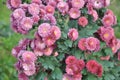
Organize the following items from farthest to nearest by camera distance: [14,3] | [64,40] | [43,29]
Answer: [14,3] → [64,40] → [43,29]

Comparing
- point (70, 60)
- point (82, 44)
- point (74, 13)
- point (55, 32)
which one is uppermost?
point (74, 13)

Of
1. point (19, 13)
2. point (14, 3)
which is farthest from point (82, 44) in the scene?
point (14, 3)

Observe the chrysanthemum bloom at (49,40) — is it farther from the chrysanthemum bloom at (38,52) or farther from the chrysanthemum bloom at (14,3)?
the chrysanthemum bloom at (14,3)

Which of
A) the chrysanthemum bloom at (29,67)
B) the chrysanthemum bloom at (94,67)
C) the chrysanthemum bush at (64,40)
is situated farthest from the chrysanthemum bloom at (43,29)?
the chrysanthemum bloom at (94,67)

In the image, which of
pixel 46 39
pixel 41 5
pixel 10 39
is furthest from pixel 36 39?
pixel 10 39

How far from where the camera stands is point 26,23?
3.36m

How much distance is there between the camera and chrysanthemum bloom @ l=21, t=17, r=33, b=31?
11.0 feet

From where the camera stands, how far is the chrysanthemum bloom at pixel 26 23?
335 centimetres

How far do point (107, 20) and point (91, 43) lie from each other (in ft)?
0.96

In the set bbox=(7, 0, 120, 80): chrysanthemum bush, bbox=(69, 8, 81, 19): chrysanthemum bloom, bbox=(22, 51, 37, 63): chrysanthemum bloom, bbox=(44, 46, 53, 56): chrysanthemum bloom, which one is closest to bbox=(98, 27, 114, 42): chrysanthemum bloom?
bbox=(7, 0, 120, 80): chrysanthemum bush

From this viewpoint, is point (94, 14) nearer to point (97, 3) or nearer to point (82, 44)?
point (97, 3)

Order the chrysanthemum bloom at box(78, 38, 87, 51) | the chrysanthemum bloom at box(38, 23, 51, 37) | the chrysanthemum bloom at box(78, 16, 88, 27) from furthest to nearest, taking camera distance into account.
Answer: the chrysanthemum bloom at box(78, 16, 88, 27) → the chrysanthemum bloom at box(78, 38, 87, 51) → the chrysanthemum bloom at box(38, 23, 51, 37)

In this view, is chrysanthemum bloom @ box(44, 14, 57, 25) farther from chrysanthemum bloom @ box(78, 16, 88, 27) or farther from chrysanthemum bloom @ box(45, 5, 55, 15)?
chrysanthemum bloom @ box(78, 16, 88, 27)

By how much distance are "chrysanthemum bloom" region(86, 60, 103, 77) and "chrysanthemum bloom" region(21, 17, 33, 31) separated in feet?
1.66
